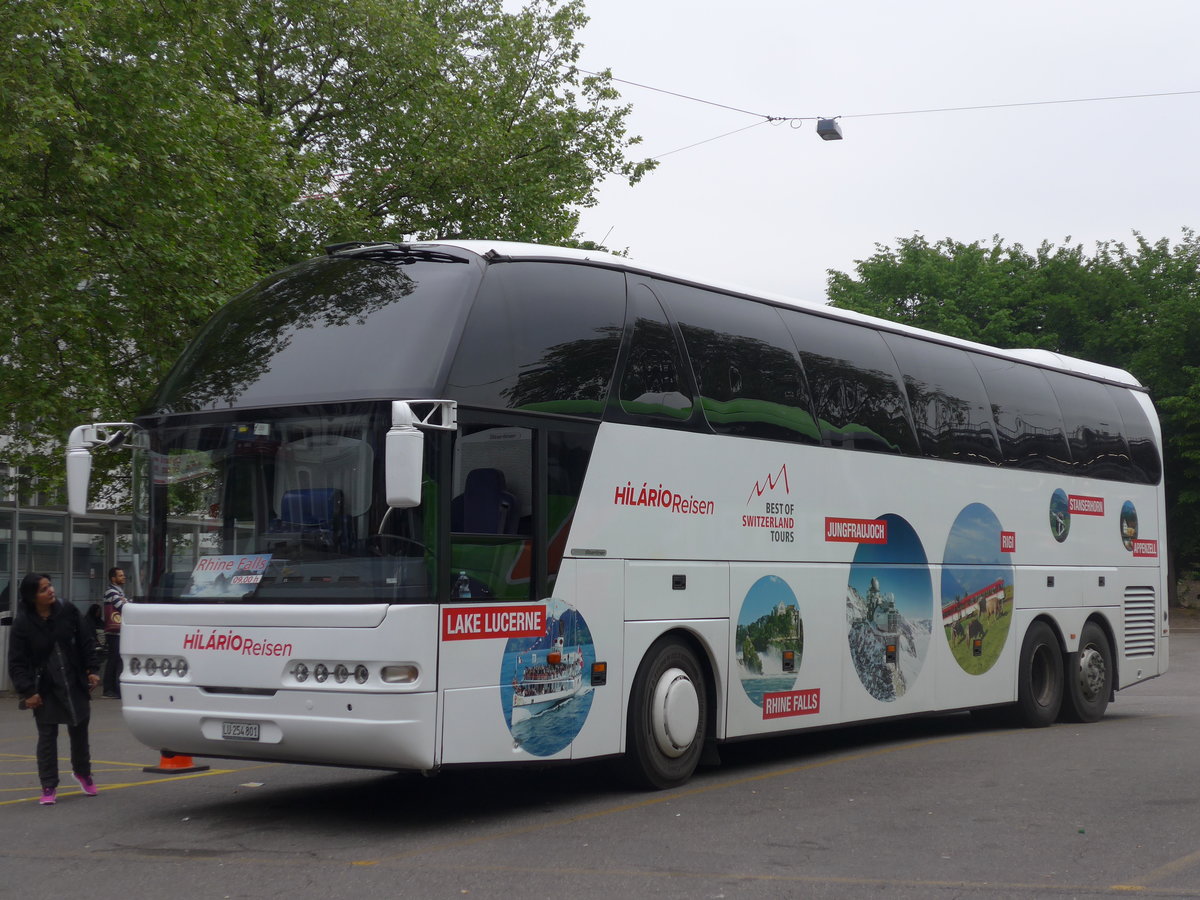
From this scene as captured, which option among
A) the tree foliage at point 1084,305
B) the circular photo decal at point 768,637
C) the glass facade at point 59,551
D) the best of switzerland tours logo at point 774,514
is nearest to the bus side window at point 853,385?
the best of switzerland tours logo at point 774,514

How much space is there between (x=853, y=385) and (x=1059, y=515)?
14.7 ft

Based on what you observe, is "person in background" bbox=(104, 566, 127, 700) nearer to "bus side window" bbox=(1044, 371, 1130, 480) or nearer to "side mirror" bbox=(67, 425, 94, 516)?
"side mirror" bbox=(67, 425, 94, 516)

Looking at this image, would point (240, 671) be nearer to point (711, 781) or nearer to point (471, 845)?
point (471, 845)

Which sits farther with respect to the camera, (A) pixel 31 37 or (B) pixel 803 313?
(A) pixel 31 37

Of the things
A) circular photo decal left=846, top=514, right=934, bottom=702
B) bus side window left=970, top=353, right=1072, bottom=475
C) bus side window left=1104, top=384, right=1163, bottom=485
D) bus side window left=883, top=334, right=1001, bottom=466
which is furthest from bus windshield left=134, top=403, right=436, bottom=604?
bus side window left=1104, top=384, right=1163, bottom=485

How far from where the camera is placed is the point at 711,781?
11.5 m

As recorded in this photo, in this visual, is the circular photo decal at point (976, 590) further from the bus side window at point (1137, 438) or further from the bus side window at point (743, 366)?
the bus side window at point (1137, 438)

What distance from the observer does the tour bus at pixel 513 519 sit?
29.8ft

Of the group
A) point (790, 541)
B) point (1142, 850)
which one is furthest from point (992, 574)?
point (1142, 850)

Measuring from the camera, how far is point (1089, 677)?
1720 centimetres

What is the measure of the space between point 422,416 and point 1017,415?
8.90m

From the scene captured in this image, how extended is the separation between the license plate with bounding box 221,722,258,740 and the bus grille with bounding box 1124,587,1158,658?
12090 mm

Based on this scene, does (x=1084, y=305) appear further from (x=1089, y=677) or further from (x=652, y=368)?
(x=652, y=368)

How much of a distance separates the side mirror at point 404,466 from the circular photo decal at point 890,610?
5.79 m
